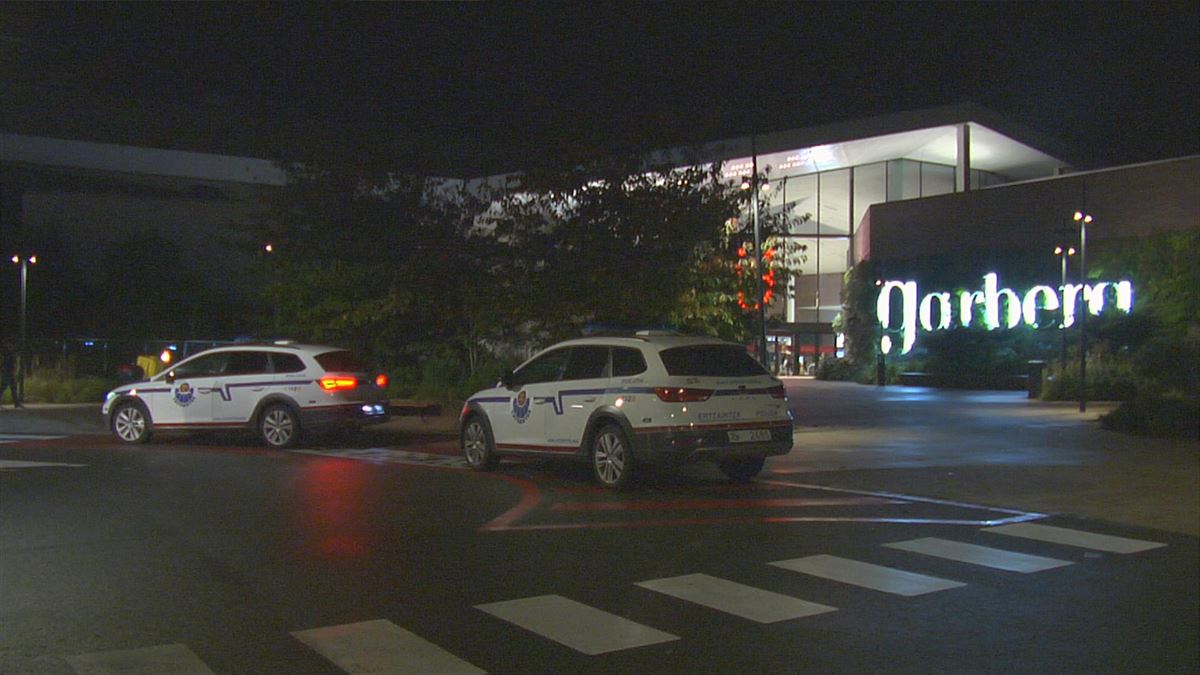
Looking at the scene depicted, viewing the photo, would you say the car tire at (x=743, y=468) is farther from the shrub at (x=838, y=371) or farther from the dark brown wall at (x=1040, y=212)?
the shrub at (x=838, y=371)

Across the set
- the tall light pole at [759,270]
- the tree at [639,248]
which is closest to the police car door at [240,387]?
the tree at [639,248]

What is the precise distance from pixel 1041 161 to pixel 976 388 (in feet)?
70.1

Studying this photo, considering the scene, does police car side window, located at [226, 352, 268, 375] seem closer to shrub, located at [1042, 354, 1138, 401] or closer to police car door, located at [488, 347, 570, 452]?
police car door, located at [488, 347, 570, 452]

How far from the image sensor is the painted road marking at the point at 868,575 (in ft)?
24.4

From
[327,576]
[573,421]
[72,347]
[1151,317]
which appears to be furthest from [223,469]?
[1151,317]

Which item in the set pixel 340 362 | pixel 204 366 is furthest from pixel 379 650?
pixel 204 366

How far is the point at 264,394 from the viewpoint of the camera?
16812mm

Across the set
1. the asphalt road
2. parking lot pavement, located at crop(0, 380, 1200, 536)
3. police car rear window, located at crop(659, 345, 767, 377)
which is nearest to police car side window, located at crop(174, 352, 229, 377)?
the asphalt road

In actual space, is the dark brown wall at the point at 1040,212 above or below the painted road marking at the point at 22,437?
above

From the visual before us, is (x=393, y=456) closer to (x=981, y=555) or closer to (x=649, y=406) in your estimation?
(x=649, y=406)

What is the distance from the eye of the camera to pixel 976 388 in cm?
3719

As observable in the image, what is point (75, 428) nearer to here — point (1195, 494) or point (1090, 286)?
point (1195, 494)

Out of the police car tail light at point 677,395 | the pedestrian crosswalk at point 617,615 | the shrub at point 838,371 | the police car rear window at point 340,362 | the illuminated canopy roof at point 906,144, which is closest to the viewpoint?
the pedestrian crosswalk at point 617,615

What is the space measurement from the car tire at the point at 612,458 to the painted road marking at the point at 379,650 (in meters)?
5.86
